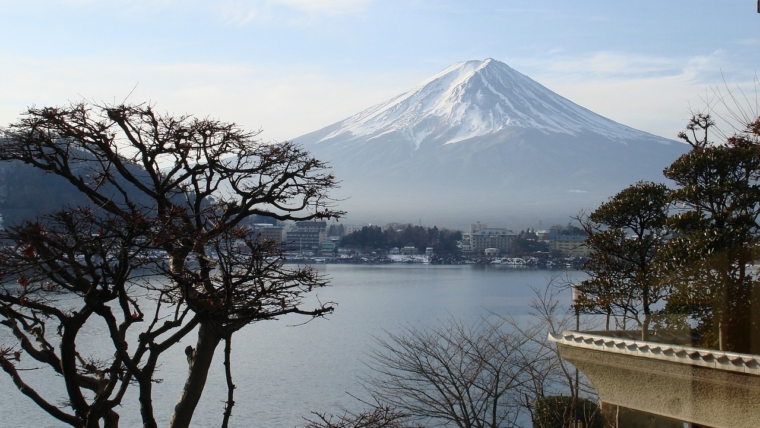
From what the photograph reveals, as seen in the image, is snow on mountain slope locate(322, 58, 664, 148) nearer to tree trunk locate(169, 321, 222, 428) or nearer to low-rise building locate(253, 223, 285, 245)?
low-rise building locate(253, 223, 285, 245)

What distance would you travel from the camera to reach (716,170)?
19.3 feet

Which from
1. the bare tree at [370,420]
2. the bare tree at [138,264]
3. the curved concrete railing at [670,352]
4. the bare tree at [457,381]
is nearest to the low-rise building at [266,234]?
the bare tree at [138,264]

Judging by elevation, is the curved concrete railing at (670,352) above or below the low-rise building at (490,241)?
below

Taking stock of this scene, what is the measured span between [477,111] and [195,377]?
8455 centimetres

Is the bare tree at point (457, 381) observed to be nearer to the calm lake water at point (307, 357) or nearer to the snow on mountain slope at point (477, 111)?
the calm lake water at point (307, 357)

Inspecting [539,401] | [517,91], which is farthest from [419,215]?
[539,401]

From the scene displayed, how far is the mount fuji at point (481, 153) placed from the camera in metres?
71.7

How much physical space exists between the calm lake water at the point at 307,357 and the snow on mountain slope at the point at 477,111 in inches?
2430

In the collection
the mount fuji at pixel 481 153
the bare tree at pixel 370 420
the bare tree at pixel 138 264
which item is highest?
the mount fuji at pixel 481 153

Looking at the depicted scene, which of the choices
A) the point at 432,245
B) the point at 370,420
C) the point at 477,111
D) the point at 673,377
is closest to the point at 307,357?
the point at 673,377

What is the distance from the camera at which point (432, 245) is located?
3741 centimetres

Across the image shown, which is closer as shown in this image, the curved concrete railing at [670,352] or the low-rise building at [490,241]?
the curved concrete railing at [670,352]

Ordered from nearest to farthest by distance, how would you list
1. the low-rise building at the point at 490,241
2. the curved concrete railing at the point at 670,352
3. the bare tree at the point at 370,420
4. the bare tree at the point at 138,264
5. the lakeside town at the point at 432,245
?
the bare tree at the point at 138,264 < the bare tree at the point at 370,420 < the curved concrete railing at the point at 670,352 < the lakeside town at the point at 432,245 < the low-rise building at the point at 490,241

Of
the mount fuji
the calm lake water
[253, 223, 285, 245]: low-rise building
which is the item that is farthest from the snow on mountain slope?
[253, 223, 285, 245]: low-rise building
